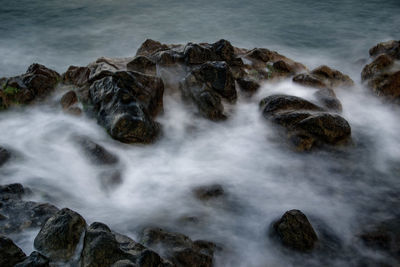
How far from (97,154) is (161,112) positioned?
1766 millimetres

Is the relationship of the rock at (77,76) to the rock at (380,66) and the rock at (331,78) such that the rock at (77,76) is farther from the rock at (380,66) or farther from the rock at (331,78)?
the rock at (380,66)

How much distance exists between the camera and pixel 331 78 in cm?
865

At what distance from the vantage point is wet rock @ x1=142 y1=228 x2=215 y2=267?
3643 mm

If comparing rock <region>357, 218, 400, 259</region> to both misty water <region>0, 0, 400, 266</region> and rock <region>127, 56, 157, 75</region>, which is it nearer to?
misty water <region>0, 0, 400, 266</region>

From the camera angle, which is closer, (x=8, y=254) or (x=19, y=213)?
(x=8, y=254)

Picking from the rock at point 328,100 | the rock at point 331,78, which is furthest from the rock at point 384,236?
the rock at point 331,78

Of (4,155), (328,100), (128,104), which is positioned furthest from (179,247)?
(328,100)

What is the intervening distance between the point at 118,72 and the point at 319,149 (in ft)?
13.4

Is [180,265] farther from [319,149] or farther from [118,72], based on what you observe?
[118,72]

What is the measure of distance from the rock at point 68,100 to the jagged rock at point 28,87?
60cm

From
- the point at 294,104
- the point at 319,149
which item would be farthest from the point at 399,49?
the point at 319,149

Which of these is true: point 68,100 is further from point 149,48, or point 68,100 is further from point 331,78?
point 331,78

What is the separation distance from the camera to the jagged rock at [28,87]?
22.7ft

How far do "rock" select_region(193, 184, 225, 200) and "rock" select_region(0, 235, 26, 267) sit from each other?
255cm
